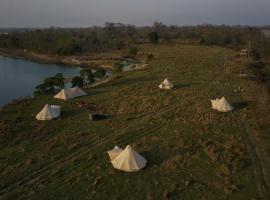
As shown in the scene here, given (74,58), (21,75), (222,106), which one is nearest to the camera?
(222,106)

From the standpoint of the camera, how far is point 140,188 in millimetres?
14445

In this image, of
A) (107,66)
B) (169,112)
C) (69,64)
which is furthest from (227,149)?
(69,64)

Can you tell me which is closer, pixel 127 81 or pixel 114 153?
pixel 114 153

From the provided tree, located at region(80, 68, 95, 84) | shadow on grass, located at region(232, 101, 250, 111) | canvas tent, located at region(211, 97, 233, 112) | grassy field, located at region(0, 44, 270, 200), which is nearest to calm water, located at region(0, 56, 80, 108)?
tree, located at region(80, 68, 95, 84)

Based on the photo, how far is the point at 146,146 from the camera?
18922 millimetres

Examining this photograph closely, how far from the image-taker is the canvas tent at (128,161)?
625 inches

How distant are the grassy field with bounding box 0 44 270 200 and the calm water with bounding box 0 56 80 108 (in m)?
11.7

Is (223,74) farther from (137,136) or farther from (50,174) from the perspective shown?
(50,174)

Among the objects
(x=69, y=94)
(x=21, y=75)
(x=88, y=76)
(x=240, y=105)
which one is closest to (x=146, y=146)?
(x=240, y=105)

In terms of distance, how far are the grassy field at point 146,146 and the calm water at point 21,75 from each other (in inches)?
462

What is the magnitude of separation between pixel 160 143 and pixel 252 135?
684 centimetres

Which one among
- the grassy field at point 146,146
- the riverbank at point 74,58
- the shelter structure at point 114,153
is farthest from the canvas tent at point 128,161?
the riverbank at point 74,58

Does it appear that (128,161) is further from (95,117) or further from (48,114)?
(48,114)

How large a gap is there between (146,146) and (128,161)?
3.22 meters
